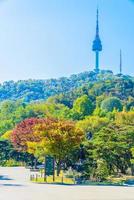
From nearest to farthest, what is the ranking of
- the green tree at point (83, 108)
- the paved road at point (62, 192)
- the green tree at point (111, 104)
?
the paved road at point (62, 192) → the green tree at point (83, 108) → the green tree at point (111, 104)

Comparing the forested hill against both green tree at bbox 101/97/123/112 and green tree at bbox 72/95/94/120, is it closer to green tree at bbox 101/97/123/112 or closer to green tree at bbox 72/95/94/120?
green tree at bbox 101/97/123/112

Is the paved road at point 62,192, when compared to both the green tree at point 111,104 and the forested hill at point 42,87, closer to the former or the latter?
the green tree at point 111,104

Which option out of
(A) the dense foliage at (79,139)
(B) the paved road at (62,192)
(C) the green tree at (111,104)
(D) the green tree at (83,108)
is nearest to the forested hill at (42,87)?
(C) the green tree at (111,104)

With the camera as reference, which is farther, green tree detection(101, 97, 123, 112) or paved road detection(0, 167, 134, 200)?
A: green tree detection(101, 97, 123, 112)

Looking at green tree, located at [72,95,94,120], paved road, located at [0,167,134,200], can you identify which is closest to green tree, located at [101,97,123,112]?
green tree, located at [72,95,94,120]

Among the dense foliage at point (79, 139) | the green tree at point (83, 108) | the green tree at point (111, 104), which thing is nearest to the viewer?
the dense foliage at point (79, 139)

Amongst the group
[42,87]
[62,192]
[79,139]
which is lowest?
[62,192]

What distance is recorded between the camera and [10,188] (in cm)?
1633

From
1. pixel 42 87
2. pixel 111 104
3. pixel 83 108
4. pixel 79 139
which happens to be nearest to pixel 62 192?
pixel 79 139

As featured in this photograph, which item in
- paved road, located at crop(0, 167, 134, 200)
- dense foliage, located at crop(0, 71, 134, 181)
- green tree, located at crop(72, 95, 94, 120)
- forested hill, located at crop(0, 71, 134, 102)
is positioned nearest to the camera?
paved road, located at crop(0, 167, 134, 200)

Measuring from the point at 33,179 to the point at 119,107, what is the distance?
38.7 meters

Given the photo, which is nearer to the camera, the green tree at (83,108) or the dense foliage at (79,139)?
the dense foliage at (79,139)

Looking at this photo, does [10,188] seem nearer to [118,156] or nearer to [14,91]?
[118,156]

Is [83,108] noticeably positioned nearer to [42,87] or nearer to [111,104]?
[111,104]
